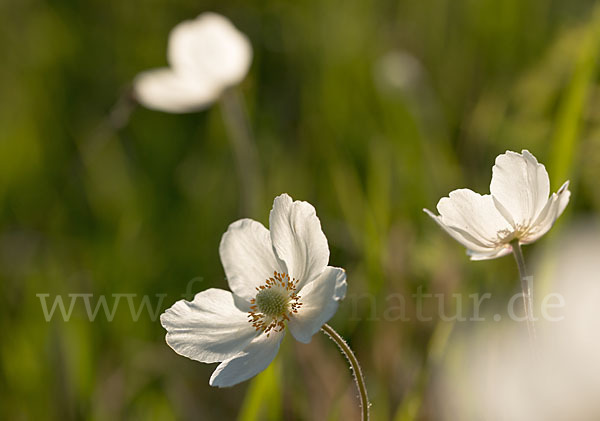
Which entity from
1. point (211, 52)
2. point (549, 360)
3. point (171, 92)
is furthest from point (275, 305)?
point (211, 52)

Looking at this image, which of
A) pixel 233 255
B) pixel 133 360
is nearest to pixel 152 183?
pixel 133 360

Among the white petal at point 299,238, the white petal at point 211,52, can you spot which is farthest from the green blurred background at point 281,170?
the white petal at point 299,238

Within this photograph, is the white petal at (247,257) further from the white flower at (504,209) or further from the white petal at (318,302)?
the white flower at (504,209)

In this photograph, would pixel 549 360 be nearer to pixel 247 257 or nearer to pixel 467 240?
pixel 467 240

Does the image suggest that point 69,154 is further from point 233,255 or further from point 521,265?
point 521,265

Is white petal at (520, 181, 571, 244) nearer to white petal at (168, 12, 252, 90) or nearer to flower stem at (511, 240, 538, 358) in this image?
flower stem at (511, 240, 538, 358)

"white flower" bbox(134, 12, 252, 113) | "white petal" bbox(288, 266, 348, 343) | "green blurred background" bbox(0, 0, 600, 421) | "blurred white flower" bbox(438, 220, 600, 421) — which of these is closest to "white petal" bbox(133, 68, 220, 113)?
"white flower" bbox(134, 12, 252, 113)
